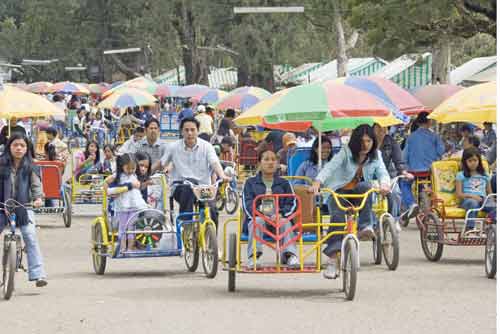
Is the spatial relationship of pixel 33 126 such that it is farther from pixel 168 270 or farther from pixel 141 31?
pixel 141 31

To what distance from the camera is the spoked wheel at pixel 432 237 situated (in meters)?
14.7

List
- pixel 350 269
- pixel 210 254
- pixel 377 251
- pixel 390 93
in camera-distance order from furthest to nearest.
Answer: pixel 390 93, pixel 377 251, pixel 210 254, pixel 350 269

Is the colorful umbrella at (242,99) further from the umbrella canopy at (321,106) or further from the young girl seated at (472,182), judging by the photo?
the umbrella canopy at (321,106)

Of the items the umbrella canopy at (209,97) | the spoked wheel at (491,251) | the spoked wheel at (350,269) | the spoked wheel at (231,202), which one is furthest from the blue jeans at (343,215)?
the umbrella canopy at (209,97)

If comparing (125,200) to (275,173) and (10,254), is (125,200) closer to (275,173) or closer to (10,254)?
(275,173)

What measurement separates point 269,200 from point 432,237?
3435 mm

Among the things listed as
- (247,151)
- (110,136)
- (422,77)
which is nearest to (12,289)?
(247,151)

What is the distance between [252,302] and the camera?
11.5m

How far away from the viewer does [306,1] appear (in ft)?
200

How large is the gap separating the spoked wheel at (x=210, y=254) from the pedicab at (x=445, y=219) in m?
2.56

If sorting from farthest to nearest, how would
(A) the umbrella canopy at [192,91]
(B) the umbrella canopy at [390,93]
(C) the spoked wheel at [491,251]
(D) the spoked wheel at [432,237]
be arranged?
(A) the umbrella canopy at [192,91]
(B) the umbrella canopy at [390,93]
(D) the spoked wheel at [432,237]
(C) the spoked wheel at [491,251]

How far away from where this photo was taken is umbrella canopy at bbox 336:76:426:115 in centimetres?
2059

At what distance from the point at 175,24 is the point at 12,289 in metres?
61.6

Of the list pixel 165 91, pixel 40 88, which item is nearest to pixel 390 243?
pixel 165 91
